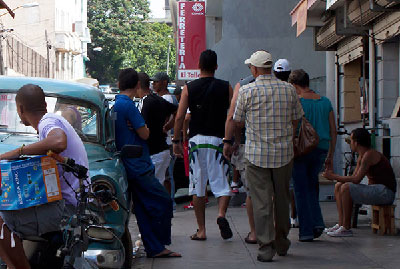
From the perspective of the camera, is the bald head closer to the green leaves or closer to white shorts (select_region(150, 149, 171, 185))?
white shorts (select_region(150, 149, 171, 185))

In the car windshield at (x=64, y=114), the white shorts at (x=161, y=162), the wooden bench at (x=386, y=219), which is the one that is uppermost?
the car windshield at (x=64, y=114)

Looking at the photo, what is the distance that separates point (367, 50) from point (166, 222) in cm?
576

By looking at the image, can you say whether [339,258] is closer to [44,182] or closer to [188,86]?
[188,86]

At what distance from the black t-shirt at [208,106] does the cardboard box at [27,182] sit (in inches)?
163

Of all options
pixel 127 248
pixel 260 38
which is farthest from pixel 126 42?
pixel 127 248

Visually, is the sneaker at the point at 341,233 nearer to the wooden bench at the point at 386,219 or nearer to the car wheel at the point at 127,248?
the wooden bench at the point at 386,219

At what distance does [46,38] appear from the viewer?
6025 cm

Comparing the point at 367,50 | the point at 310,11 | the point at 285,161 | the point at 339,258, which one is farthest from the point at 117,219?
the point at 310,11

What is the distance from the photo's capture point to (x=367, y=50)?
12.9 metres

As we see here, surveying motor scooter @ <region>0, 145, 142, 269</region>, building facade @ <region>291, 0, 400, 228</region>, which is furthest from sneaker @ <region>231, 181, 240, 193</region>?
motor scooter @ <region>0, 145, 142, 269</region>

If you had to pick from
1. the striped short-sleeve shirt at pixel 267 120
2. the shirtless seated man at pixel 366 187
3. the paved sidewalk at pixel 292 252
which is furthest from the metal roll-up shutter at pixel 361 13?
the striped short-sleeve shirt at pixel 267 120

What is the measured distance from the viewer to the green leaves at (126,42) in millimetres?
85375

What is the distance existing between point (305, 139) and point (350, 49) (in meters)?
5.59

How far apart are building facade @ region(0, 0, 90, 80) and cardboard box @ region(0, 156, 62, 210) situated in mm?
40374
